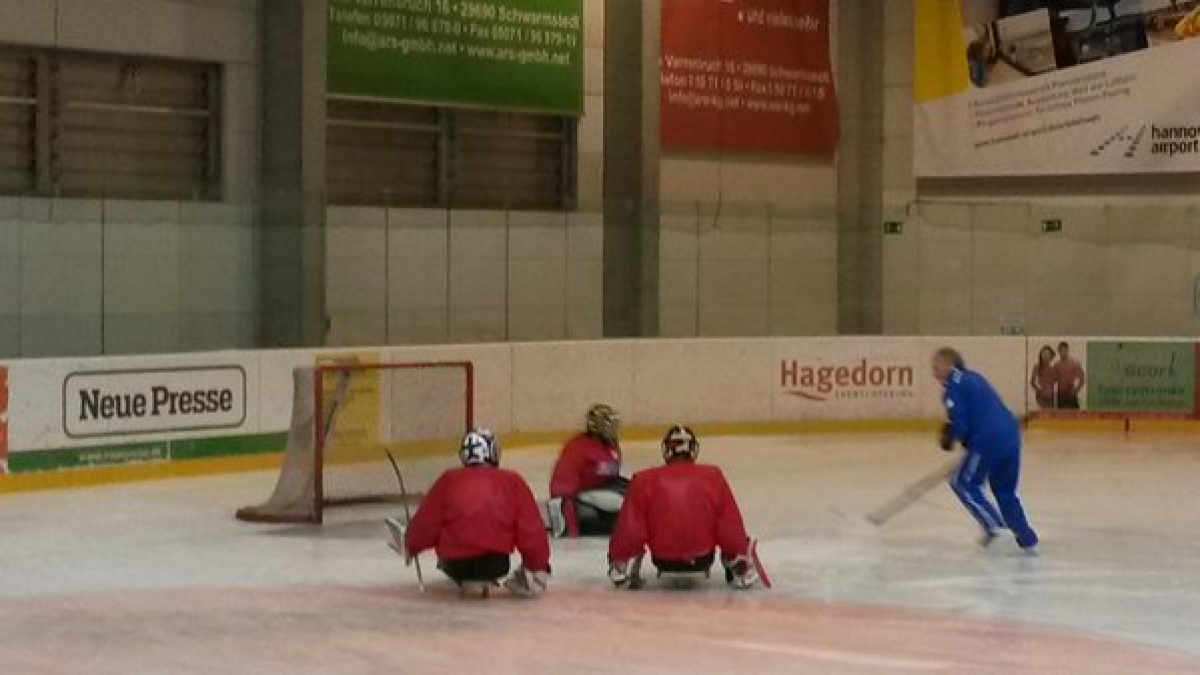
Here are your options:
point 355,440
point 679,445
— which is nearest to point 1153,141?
point 355,440

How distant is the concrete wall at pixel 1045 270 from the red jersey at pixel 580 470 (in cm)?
1285

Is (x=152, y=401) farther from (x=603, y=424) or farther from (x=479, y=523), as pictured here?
(x=479, y=523)

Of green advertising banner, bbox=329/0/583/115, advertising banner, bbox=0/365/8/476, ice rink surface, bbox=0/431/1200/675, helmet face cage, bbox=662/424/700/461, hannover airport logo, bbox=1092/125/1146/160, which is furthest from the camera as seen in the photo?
hannover airport logo, bbox=1092/125/1146/160

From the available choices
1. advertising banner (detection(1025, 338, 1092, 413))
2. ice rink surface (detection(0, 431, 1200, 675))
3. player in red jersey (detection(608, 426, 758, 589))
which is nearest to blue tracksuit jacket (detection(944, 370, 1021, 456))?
ice rink surface (detection(0, 431, 1200, 675))

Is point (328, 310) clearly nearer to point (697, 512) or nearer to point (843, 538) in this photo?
point (843, 538)

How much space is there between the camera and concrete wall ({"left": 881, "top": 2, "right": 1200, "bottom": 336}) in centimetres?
2869

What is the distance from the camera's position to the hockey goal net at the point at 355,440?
1805 cm

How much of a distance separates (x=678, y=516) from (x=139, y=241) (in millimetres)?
10469

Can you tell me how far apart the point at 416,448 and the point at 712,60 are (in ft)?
42.7

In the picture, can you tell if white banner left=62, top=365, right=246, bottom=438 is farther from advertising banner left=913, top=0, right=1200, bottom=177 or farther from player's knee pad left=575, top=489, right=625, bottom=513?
advertising banner left=913, top=0, right=1200, bottom=177

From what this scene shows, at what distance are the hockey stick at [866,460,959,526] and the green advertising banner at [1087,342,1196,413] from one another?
9.49 m

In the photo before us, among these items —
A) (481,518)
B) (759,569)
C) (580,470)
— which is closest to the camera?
(481,518)

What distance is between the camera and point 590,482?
1664 centimetres

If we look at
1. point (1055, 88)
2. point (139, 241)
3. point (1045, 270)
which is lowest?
point (1045, 270)
